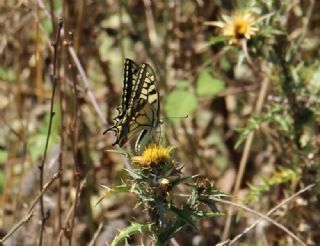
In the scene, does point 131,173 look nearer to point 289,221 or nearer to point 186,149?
point 289,221

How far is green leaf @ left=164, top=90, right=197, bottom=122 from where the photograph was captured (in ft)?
10.9

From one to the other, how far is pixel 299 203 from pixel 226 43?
2.40 ft

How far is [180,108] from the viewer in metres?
3.33

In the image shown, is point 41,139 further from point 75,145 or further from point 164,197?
point 164,197

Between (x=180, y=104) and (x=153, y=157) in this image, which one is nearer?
(x=153, y=157)

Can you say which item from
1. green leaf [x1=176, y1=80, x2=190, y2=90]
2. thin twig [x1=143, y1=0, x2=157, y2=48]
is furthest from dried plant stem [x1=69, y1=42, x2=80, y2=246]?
thin twig [x1=143, y1=0, x2=157, y2=48]

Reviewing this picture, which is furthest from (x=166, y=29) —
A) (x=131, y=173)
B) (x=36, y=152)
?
(x=131, y=173)

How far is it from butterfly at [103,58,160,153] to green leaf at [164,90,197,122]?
45.4 inches

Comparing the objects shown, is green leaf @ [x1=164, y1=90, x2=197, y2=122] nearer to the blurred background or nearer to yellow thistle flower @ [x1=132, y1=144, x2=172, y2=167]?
the blurred background

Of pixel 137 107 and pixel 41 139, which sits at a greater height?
pixel 137 107

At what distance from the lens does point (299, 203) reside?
2.65 meters

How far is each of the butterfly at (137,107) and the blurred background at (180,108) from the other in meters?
0.25

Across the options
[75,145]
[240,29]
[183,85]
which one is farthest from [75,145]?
[183,85]

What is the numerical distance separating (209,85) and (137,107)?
4.64 feet
